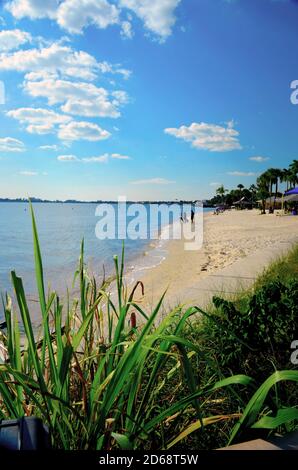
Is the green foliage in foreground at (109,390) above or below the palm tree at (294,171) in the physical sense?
below

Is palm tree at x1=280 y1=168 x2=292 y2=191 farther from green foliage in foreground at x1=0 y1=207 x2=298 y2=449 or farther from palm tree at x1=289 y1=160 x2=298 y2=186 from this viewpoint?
green foliage in foreground at x1=0 y1=207 x2=298 y2=449

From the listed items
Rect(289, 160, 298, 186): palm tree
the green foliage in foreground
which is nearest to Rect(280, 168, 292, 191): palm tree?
Rect(289, 160, 298, 186): palm tree

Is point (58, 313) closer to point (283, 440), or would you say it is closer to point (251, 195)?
point (283, 440)

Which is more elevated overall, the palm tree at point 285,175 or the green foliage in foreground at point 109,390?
the palm tree at point 285,175

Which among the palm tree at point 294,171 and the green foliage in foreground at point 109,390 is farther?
the palm tree at point 294,171

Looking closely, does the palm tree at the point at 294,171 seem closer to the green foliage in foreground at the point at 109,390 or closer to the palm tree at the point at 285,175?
the palm tree at the point at 285,175

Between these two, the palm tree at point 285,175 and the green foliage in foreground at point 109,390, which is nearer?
the green foliage in foreground at point 109,390

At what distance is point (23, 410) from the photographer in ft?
5.18

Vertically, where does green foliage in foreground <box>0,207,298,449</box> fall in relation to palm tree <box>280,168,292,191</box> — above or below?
below

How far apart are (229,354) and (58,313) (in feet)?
3.82

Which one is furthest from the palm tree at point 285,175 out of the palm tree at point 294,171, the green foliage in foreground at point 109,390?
the green foliage in foreground at point 109,390

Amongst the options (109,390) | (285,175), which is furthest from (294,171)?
(109,390)
